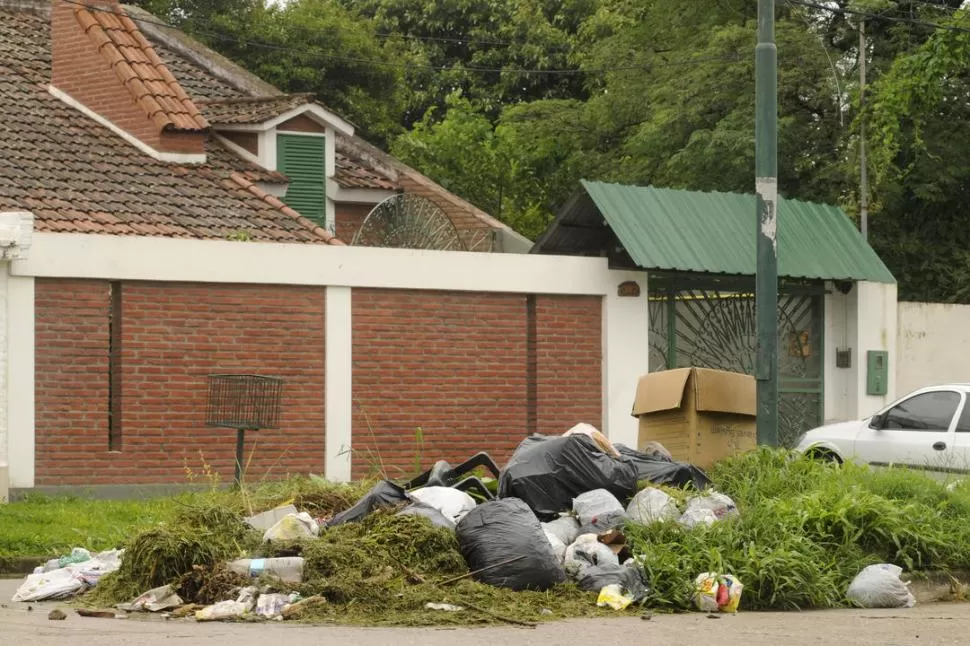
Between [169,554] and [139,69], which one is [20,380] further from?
[139,69]

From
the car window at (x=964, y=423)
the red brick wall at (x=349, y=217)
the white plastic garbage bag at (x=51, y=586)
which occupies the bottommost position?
the white plastic garbage bag at (x=51, y=586)

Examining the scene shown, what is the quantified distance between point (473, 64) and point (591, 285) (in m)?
26.3

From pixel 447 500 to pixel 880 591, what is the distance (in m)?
3.06

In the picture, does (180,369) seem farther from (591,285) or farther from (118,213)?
(591,285)

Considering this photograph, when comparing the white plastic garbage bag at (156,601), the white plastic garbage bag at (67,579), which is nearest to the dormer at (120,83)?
the white plastic garbage bag at (67,579)

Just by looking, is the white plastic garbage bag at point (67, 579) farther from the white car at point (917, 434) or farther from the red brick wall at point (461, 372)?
the white car at point (917, 434)

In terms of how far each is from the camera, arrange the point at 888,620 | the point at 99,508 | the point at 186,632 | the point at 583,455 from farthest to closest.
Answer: the point at 99,508 < the point at 583,455 < the point at 888,620 < the point at 186,632

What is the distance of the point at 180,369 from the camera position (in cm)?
1741

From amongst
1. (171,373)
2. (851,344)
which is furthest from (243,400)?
(851,344)

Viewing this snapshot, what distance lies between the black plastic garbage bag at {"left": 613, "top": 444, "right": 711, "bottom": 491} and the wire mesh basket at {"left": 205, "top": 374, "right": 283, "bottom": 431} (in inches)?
211

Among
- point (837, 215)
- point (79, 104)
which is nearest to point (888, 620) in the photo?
point (837, 215)

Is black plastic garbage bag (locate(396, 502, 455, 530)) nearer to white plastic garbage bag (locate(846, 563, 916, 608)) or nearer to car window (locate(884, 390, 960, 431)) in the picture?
white plastic garbage bag (locate(846, 563, 916, 608))

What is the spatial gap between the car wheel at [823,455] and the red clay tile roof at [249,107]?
11559 millimetres

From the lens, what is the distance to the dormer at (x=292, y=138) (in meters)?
25.4
